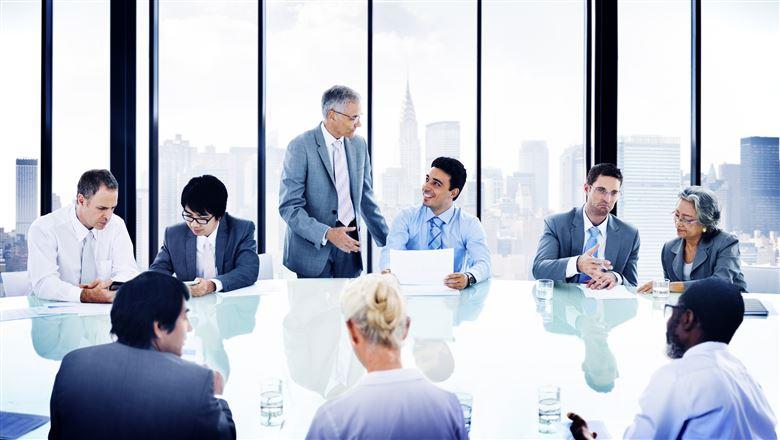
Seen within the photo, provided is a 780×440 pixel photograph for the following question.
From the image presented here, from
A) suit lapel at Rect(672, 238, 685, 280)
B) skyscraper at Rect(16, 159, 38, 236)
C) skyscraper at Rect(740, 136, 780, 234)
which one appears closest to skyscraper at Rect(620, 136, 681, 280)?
skyscraper at Rect(740, 136, 780, 234)

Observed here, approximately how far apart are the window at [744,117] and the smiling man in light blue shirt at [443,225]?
2.40m

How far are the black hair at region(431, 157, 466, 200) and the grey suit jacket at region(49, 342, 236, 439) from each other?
8.18 ft

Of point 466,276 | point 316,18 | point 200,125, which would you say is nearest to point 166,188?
point 200,125

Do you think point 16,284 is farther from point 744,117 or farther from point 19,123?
point 744,117

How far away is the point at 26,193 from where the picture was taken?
4660 millimetres

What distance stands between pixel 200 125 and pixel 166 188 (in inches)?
28.5

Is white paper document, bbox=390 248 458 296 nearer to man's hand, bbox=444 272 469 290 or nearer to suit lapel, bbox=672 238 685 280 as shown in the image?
man's hand, bbox=444 272 469 290

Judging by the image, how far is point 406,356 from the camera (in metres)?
1.88

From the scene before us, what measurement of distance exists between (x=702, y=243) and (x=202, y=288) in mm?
2709

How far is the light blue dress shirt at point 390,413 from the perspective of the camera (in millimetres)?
1216

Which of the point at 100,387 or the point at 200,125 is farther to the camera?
the point at 200,125

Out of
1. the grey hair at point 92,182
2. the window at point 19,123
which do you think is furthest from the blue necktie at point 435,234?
the window at point 19,123

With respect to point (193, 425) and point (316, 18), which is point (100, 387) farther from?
point (316, 18)

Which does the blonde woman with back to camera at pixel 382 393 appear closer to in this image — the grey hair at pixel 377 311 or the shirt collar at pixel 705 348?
the grey hair at pixel 377 311
